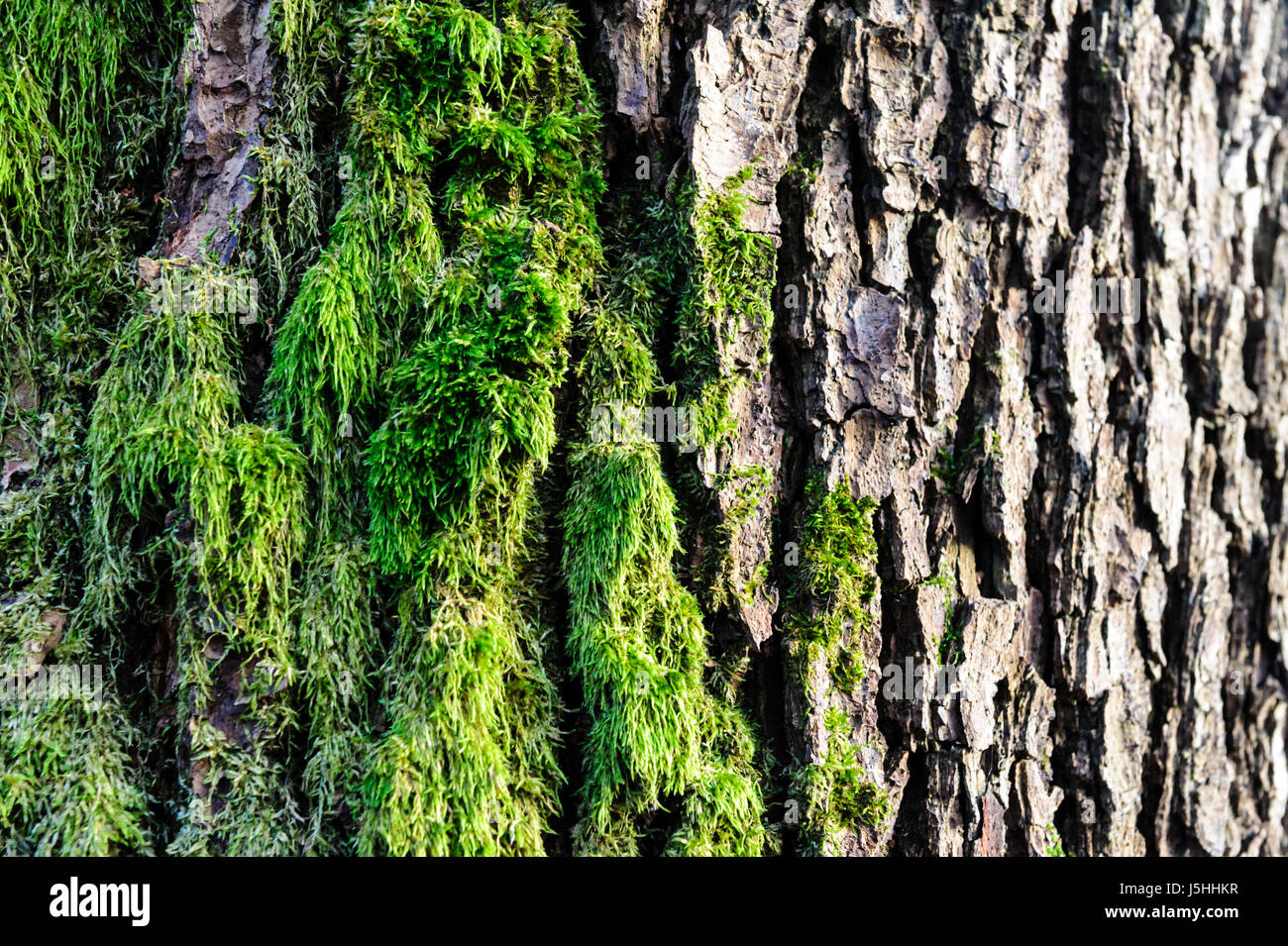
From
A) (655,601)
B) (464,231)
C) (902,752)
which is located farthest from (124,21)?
(902,752)

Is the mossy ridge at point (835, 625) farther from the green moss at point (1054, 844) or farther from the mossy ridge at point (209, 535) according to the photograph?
the mossy ridge at point (209, 535)

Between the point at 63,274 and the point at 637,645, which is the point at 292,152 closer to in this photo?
the point at 63,274

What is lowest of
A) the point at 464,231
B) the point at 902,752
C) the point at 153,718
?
the point at 902,752

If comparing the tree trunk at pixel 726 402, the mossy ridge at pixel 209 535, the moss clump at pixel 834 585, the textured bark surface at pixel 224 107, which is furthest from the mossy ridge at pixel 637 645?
the textured bark surface at pixel 224 107

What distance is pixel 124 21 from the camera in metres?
2.54

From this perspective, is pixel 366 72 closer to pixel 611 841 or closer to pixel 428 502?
pixel 428 502

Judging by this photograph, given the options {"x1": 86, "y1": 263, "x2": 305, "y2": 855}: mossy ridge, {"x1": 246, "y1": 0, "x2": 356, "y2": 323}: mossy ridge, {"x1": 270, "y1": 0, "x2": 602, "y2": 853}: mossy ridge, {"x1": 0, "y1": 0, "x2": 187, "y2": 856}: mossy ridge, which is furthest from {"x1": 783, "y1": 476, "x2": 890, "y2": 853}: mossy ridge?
{"x1": 0, "y1": 0, "x2": 187, "y2": 856}: mossy ridge

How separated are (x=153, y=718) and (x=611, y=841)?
1375mm

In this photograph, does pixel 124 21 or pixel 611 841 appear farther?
pixel 124 21

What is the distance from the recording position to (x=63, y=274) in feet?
8.21

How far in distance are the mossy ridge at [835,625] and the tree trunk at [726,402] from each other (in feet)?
0.04

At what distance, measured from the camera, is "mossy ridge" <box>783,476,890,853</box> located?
92.2 inches

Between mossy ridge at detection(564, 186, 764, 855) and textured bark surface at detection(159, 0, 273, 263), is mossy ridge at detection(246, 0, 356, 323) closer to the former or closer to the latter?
textured bark surface at detection(159, 0, 273, 263)

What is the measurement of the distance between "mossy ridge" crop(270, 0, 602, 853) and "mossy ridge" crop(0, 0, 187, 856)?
0.71 metres
